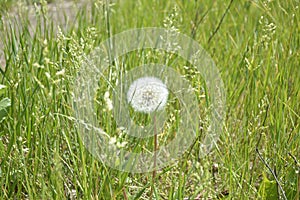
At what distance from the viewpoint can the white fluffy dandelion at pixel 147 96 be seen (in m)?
1.27

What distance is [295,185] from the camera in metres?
1.19

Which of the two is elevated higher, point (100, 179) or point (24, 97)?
point (24, 97)

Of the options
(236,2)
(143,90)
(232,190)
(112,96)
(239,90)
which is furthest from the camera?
(236,2)

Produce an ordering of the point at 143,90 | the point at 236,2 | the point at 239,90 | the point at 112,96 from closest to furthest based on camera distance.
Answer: the point at 143,90 → the point at 112,96 → the point at 239,90 → the point at 236,2

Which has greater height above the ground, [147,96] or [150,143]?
[147,96]

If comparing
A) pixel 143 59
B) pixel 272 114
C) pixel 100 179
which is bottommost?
pixel 100 179

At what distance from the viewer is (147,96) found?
125 cm

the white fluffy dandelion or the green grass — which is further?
the white fluffy dandelion

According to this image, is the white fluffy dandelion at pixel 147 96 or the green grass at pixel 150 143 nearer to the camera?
the green grass at pixel 150 143

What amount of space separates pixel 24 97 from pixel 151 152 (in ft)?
1.21

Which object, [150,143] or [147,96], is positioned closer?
[147,96]

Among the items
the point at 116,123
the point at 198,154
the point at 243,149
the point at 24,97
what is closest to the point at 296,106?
the point at 243,149

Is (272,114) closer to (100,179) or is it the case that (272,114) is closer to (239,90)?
(239,90)

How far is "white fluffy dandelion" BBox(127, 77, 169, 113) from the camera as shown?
49.9 inches
